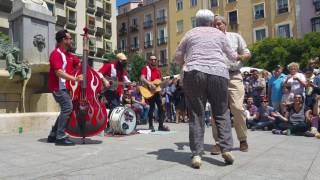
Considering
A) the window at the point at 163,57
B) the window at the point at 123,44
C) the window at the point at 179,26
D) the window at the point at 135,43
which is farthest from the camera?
the window at the point at 123,44

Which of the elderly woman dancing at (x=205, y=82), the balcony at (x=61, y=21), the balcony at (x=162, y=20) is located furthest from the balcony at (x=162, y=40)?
the elderly woman dancing at (x=205, y=82)

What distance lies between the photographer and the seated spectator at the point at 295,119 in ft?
31.7

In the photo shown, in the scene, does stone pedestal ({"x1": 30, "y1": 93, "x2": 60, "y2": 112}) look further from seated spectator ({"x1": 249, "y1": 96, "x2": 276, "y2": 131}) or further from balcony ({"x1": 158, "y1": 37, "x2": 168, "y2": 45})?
balcony ({"x1": 158, "y1": 37, "x2": 168, "y2": 45})

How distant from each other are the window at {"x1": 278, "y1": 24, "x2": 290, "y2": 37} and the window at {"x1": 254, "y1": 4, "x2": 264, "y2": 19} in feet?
10.1

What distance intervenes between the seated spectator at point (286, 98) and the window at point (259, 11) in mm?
41995

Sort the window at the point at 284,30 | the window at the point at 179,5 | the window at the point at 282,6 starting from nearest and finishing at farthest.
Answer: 1. the window at the point at 282,6
2. the window at the point at 284,30
3. the window at the point at 179,5

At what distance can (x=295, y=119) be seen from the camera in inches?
390

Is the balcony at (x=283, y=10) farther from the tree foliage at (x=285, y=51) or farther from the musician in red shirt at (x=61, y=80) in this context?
the musician in red shirt at (x=61, y=80)

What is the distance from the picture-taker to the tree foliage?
135ft

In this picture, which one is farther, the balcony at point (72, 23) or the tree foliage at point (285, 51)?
the balcony at point (72, 23)

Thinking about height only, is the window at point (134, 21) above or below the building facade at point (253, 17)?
above

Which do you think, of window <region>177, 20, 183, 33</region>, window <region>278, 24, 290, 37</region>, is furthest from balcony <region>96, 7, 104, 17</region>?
window <region>278, 24, 290, 37</region>

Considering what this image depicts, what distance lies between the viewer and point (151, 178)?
3.94m

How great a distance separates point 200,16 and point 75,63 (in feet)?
8.94
